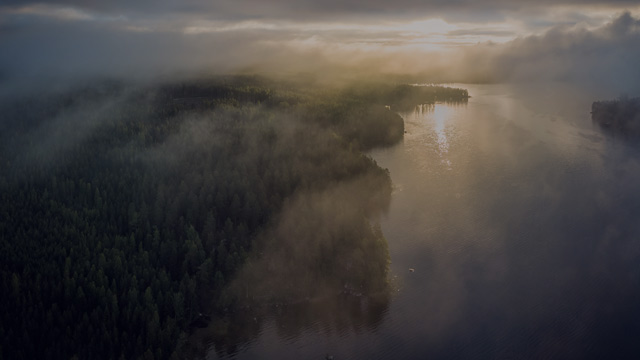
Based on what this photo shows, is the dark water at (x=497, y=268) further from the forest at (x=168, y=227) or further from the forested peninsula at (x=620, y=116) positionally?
the forested peninsula at (x=620, y=116)

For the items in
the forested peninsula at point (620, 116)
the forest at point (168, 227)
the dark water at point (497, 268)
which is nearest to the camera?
the forest at point (168, 227)

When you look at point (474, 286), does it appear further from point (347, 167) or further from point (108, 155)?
point (108, 155)

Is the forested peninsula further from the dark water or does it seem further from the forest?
the forest

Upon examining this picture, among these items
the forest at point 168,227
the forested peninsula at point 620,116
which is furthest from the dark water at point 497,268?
the forested peninsula at point 620,116

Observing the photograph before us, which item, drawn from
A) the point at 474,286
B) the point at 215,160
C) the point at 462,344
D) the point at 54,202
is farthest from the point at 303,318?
the point at 215,160

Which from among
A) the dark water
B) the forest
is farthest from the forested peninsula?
the forest

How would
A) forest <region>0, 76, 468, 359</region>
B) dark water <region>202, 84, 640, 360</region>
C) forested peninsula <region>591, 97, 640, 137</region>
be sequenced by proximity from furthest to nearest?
1. forested peninsula <region>591, 97, 640, 137</region>
2. dark water <region>202, 84, 640, 360</region>
3. forest <region>0, 76, 468, 359</region>

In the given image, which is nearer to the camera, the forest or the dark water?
the forest
